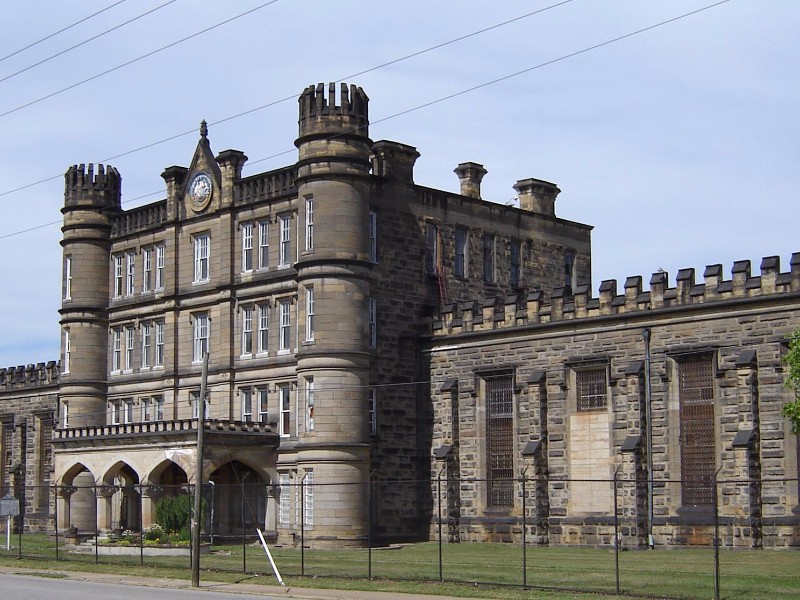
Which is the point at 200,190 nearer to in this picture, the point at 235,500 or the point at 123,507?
the point at 235,500

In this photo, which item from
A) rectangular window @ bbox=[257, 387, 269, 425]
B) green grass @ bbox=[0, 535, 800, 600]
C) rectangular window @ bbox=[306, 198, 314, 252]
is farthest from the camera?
rectangular window @ bbox=[257, 387, 269, 425]

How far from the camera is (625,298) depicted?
4400cm

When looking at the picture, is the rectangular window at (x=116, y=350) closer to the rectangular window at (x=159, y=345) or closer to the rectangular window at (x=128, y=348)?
the rectangular window at (x=128, y=348)

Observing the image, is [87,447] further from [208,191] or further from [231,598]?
[231,598]

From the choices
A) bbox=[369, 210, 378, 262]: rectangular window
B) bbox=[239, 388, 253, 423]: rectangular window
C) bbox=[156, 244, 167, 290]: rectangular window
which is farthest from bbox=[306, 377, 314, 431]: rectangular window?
bbox=[156, 244, 167, 290]: rectangular window

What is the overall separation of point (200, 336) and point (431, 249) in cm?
1090

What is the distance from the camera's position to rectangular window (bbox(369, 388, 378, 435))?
162 ft

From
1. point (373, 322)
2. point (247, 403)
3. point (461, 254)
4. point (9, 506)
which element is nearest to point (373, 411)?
point (373, 322)

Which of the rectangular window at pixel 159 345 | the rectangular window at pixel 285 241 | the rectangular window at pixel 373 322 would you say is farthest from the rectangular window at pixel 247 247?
the rectangular window at pixel 373 322

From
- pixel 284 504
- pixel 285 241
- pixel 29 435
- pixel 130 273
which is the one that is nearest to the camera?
pixel 284 504

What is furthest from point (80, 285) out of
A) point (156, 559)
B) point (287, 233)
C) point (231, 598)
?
point (231, 598)

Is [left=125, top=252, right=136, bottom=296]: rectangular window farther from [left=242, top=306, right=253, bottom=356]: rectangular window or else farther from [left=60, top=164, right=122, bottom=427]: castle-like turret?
[left=242, top=306, right=253, bottom=356]: rectangular window

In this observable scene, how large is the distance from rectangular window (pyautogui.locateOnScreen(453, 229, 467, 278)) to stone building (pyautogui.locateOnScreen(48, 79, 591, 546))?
100 millimetres

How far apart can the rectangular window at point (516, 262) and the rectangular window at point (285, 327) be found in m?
11.0
